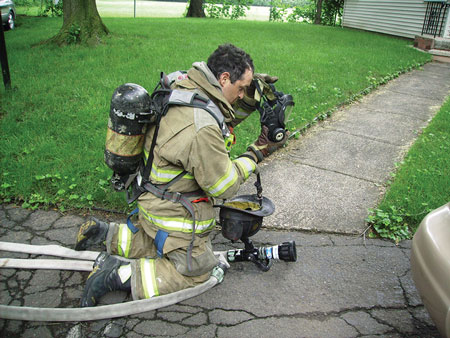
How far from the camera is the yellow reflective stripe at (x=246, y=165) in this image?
2746 millimetres

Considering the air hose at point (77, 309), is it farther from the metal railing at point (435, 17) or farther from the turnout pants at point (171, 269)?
the metal railing at point (435, 17)

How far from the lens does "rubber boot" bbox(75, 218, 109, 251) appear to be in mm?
2846

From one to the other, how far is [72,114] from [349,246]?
3.95m

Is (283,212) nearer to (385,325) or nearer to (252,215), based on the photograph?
(252,215)

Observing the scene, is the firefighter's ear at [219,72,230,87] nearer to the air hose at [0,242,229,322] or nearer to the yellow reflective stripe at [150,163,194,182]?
the yellow reflective stripe at [150,163,194,182]

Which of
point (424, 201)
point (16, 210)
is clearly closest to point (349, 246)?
point (424, 201)

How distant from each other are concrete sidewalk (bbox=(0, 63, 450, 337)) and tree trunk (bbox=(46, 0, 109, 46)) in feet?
20.8

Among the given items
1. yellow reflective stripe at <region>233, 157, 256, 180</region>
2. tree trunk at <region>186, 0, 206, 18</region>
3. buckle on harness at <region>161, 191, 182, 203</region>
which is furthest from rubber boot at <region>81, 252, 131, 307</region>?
tree trunk at <region>186, 0, 206, 18</region>

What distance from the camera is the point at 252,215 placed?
276 centimetres

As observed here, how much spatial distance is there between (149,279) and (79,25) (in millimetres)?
8115

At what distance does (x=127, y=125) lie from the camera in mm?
2447

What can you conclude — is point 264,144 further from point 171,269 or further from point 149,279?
point 149,279

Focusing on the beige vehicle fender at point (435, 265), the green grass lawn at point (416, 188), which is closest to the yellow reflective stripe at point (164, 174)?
the beige vehicle fender at point (435, 265)

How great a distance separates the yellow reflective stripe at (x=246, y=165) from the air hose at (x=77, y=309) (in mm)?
702
